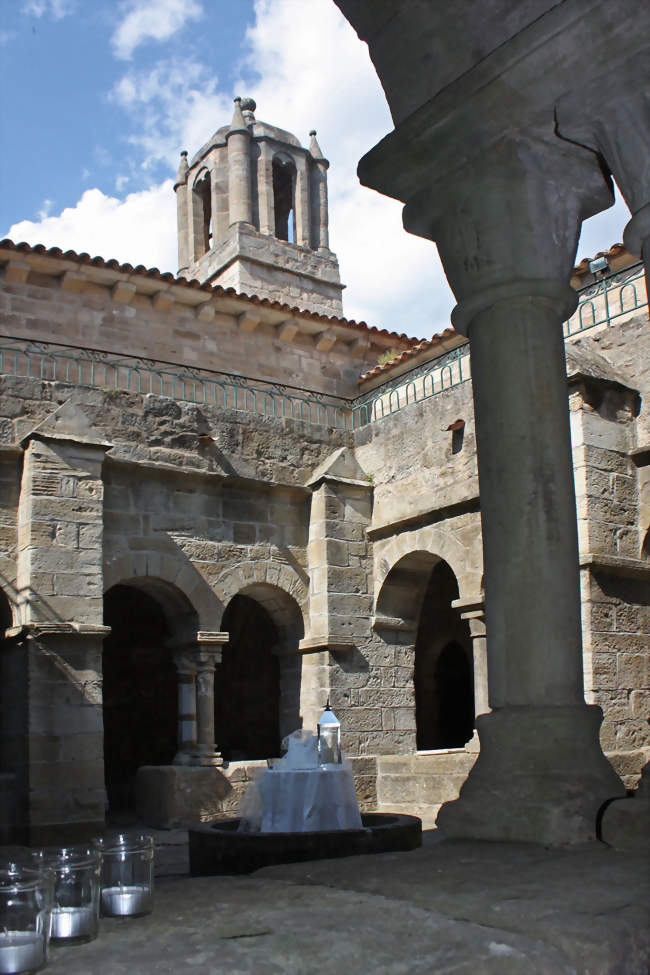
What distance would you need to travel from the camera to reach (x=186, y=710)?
31.6 ft

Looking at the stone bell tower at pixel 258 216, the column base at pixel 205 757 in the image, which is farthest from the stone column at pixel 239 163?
the column base at pixel 205 757

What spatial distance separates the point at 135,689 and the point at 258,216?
10094 millimetres

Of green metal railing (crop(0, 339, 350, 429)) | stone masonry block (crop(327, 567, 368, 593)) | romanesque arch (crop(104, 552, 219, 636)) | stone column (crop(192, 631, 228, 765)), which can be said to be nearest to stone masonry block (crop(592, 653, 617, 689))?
stone masonry block (crop(327, 567, 368, 593))

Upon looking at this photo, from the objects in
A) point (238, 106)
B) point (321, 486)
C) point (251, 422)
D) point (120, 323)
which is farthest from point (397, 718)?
point (238, 106)

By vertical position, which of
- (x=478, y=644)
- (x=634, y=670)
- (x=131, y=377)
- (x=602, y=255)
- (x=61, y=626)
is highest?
(x=602, y=255)

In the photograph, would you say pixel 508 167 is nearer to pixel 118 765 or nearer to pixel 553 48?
pixel 553 48

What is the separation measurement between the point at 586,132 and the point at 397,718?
7.81 meters

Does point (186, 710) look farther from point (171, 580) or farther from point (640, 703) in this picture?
point (640, 703)

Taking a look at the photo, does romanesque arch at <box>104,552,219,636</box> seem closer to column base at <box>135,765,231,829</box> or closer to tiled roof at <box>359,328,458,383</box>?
column base at <box>135,765,231,829</box>

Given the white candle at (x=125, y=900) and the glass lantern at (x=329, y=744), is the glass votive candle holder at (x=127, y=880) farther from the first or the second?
the glass lantern at (x=329, y=744)

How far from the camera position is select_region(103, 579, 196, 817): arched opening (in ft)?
39.4

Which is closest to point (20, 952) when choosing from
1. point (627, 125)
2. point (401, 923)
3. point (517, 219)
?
point (401, 923)

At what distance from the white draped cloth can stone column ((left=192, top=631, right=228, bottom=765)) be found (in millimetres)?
3823

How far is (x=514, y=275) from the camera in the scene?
346 cm
